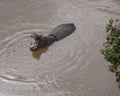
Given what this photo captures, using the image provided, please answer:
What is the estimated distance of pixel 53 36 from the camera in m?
10.0

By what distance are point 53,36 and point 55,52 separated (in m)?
0.70

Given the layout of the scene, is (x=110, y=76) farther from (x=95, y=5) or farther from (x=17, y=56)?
(x=95, y=5)

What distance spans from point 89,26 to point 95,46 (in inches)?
50.6

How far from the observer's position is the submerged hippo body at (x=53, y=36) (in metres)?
9.57

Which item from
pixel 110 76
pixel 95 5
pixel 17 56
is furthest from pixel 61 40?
pixel 95 5

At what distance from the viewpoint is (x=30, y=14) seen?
11.6 m

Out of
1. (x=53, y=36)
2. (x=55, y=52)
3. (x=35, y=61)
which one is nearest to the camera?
(x=35, y=61)

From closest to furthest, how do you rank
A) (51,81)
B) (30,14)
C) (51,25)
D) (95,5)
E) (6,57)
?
(51,81), (6,57), (51,25), (30,14), (95,5)

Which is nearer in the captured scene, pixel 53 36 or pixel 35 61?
pixel 35 61

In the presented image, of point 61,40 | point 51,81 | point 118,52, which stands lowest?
point 51,81

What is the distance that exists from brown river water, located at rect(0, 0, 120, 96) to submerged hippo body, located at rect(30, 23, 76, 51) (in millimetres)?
147

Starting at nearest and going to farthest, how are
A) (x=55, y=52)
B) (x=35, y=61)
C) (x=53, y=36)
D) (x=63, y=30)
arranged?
1. (x=35, y=61)
2. (x=55, y=52)
3. (x=53, y=36)
4. (x=63, y=30)

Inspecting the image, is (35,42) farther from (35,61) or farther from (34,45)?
(35,61)

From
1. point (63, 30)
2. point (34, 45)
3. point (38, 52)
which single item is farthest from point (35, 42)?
point (63, 30)
